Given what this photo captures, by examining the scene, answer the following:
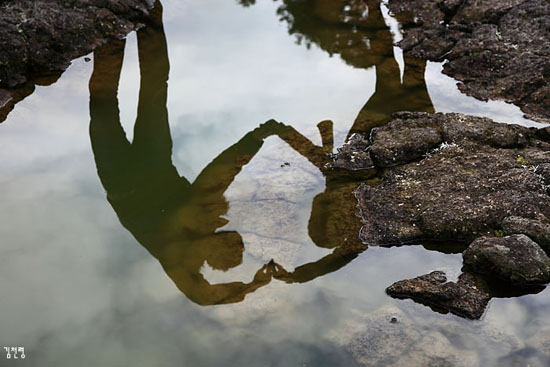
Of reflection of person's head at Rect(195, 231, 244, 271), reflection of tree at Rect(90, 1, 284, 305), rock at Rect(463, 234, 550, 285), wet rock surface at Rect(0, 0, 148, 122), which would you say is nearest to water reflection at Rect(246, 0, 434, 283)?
reflection of person's head at Rect(195, 231, 244, 271)

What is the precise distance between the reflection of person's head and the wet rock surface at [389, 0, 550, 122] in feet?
16.5

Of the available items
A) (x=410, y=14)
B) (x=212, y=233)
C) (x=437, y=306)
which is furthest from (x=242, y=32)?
(x=437, y=306)

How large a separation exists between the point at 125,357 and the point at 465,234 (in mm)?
3615

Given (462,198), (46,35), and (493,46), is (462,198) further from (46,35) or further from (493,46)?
(46,35)

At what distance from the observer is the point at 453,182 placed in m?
6.35

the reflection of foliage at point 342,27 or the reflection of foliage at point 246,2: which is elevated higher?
the reflection of foliage at point 246,2

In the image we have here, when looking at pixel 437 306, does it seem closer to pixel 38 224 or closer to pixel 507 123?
pixel 507 123

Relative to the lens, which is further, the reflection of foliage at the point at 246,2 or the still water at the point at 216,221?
the reflection of foliage at the point at 246,2

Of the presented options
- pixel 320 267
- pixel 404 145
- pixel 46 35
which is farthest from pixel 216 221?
pixel 46 35

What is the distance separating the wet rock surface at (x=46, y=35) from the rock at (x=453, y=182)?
5.74 meters

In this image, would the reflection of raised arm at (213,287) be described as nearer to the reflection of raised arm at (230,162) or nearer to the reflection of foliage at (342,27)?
the reflection of raised arm at (230,162)

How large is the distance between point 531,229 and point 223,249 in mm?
3148

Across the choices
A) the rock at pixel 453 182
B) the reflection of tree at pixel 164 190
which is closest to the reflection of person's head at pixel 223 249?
the reflection of tree at pixel 164 190

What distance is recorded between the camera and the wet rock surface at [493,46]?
28.0ft
